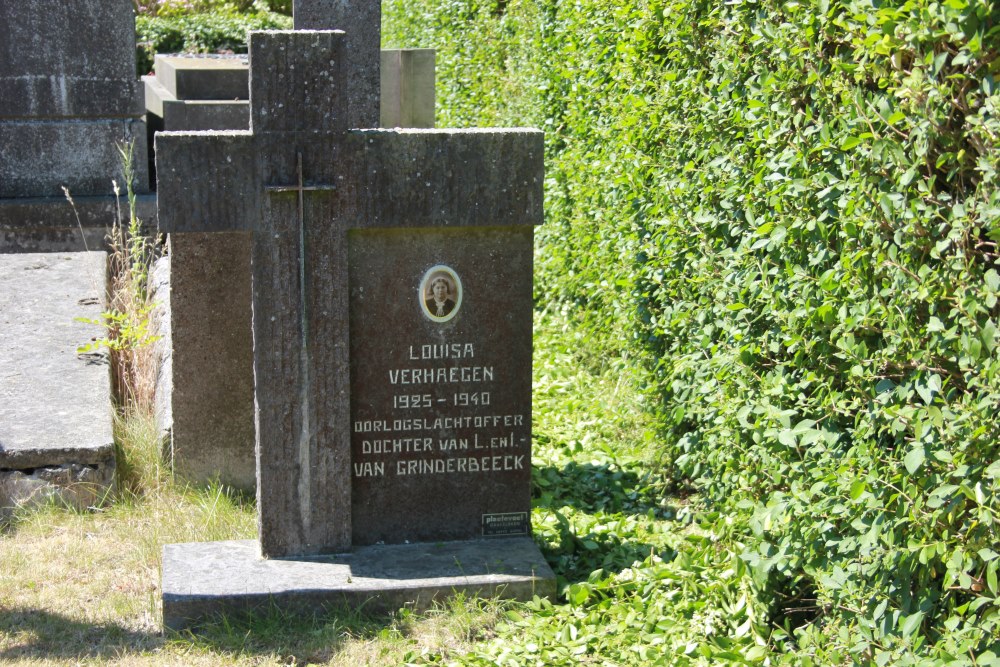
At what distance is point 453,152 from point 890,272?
6.34 ft

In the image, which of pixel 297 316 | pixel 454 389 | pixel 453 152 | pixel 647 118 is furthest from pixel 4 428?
pixel 647 118

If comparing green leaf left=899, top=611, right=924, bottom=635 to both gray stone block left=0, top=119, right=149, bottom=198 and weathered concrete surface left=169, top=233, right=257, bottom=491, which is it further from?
gray stone block left=0, top=119, right=149, bottom=198

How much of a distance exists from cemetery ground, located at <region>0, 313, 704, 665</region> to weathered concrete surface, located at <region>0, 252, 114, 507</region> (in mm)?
165

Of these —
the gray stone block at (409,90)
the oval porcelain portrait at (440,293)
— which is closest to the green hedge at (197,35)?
the gray stone block at (409,90)

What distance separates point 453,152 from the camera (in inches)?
170

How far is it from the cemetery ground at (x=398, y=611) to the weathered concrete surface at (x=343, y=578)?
0.20ft

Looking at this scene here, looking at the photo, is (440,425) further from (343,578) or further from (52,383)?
(52,383)

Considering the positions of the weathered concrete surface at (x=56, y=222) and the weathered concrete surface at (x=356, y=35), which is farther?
the weathered concrete surface at (x=56, y=222)

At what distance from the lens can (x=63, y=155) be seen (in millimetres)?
8414

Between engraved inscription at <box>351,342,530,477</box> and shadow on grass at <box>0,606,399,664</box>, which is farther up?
engraved inscription at <box>351,342,530,477</box>

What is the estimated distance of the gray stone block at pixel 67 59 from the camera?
812 centimetres

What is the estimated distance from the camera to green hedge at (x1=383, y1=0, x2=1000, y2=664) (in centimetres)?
264

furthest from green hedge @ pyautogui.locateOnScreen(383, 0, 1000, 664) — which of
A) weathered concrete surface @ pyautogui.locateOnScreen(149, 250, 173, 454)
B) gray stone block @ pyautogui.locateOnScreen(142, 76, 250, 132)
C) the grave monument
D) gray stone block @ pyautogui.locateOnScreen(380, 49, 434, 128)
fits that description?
gray stone block @ pyautogui.locateOnScreen(142, 76, 250, 132)

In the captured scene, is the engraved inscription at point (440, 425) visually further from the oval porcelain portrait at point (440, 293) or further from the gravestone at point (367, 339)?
the oval porcelain portrait at point (440, 293)
